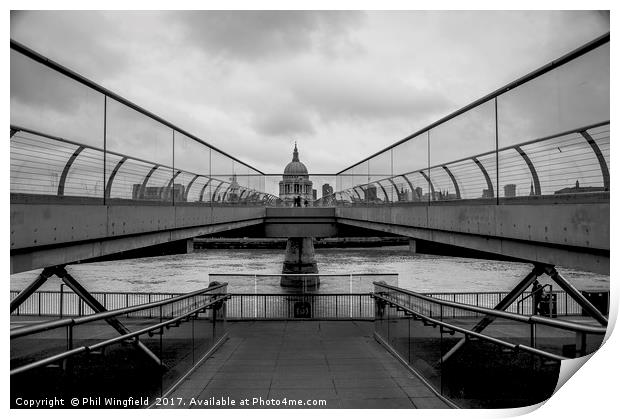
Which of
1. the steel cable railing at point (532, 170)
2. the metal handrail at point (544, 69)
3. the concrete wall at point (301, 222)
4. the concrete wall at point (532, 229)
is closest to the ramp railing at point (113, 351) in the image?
the concrete wall at point (532, 229)

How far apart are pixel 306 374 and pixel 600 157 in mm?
4444

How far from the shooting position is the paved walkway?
16.0 feet

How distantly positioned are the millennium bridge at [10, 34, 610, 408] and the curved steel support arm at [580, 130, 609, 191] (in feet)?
0.03

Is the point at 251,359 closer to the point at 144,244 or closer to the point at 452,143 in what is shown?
the point at 144,244

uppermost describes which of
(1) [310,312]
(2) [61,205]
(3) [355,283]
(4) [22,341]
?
(2) [61,205]

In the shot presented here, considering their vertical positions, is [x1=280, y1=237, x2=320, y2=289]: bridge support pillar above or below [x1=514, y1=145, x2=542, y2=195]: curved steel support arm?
below

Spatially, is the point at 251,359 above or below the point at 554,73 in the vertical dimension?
below

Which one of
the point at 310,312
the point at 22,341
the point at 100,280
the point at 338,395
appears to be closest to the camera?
the point at 22,341

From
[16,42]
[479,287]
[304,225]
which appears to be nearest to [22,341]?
[16,42]

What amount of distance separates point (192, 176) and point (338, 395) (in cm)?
457

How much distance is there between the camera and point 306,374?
6.00 m

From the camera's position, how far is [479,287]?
1238 inches

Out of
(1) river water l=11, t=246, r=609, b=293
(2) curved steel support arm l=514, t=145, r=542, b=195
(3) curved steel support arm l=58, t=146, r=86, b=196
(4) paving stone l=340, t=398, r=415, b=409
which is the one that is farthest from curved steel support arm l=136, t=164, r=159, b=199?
(1) river water l=11, t=246, r=609, b=293

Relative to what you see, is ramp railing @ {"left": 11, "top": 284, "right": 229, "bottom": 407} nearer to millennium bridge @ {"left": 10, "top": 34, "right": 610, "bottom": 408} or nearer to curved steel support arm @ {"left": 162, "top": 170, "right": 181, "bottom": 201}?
millennium bridge @ {"left": 10, "top": 34, "right": 610, "bottom": 408}
